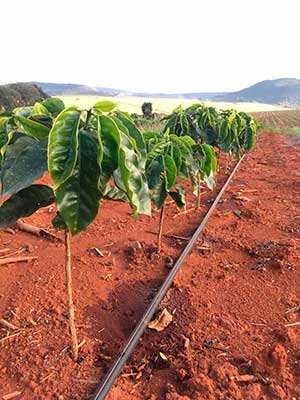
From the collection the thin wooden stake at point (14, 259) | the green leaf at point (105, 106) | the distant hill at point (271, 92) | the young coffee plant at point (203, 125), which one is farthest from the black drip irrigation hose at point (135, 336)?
the distant hill at point (271, 92)

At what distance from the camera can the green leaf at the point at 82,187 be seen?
71.1 inches

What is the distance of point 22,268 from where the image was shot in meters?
3.72

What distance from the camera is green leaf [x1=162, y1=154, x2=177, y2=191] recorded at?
3.43m

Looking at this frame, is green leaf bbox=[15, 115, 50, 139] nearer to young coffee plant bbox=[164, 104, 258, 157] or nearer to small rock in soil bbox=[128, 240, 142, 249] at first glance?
small rock in soil bbox=[128, 240, 142, 249]

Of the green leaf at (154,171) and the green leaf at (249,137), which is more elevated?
the green leaf at (154,171)

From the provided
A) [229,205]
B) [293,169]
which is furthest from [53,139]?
[293,169]

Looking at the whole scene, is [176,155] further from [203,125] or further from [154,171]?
[203,125]

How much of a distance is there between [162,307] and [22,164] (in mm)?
1904

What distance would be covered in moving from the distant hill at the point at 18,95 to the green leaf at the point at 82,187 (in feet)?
55.7

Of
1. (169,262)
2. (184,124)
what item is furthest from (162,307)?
(184,124)

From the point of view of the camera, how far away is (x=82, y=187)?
1.83 metres

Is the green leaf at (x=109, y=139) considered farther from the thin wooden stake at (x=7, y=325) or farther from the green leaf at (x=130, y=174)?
the thin wooden stake at (x=7, y=325)

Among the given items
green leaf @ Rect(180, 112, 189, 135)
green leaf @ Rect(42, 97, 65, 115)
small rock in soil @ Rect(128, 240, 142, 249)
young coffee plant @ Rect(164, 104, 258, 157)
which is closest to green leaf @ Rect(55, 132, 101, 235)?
green leaf @ Rect(42, 97, 65, 115)

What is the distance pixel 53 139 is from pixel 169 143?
6.60 ft
